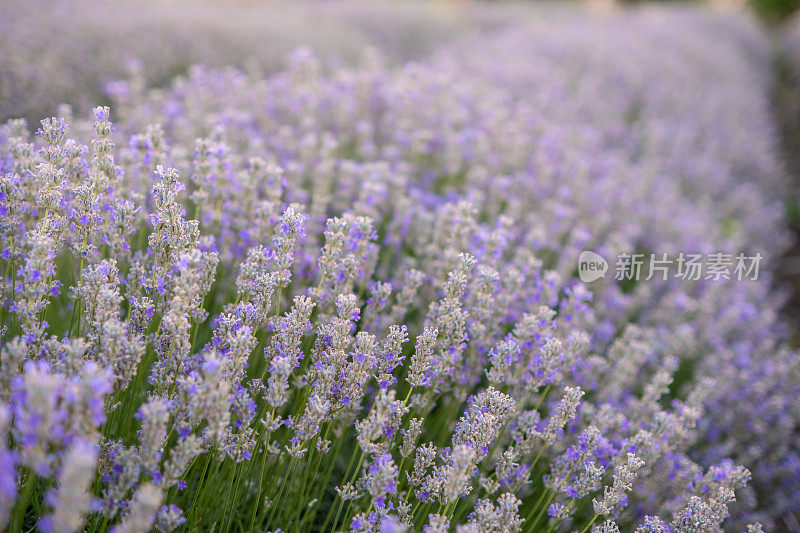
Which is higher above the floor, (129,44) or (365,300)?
(129,44)

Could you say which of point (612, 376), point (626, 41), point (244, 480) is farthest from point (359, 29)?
point (244, 480)

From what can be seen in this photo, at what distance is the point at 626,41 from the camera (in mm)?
9547

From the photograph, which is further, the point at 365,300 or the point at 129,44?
the point at 129,44

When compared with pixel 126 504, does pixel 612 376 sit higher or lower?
higher

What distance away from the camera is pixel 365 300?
8.45 feet

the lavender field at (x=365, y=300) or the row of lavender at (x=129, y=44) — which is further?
the row of lavender at (x=129, y=44)

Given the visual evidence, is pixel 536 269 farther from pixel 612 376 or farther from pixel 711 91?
pixel 711 91

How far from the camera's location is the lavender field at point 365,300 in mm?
1507

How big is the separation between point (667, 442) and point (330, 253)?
1.47 metres

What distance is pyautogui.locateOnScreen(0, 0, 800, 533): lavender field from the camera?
Answer: 59.3 inches

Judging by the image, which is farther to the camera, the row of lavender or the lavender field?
the row of lavender

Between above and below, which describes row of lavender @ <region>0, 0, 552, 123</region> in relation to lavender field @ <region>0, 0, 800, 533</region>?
above

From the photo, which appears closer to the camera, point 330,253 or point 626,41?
point 330,253

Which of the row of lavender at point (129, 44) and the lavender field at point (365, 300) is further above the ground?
the row of lavender at point (129, 44)
